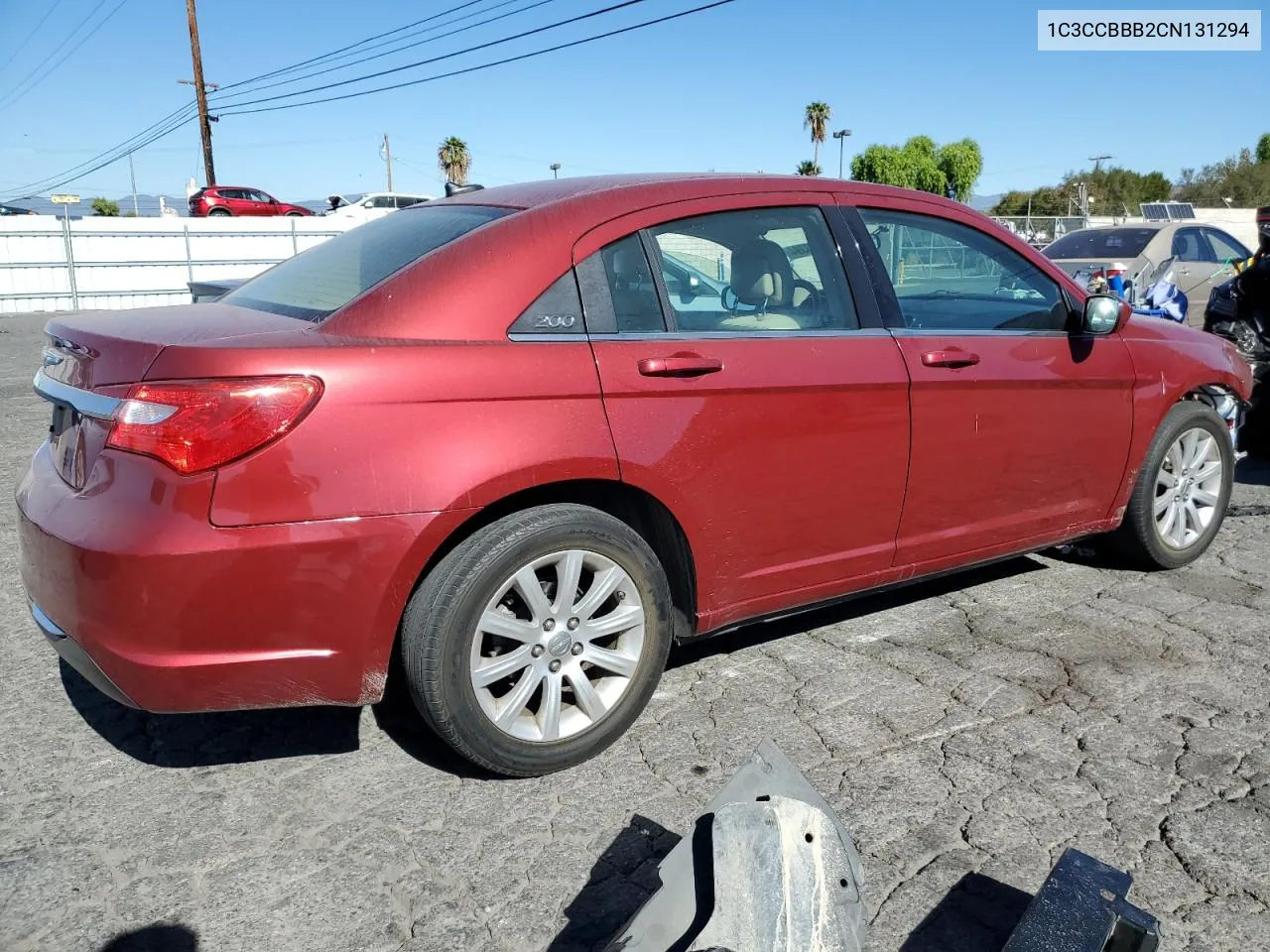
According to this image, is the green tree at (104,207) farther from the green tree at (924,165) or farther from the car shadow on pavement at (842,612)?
the car shadow on pavement at (842,612)

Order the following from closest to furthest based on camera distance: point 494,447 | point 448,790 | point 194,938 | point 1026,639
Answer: point 194,938 < point 494,447 < point 448,790 < point 1026,639

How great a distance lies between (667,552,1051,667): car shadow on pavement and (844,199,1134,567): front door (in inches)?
14.9

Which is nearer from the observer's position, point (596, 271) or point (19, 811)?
point (19, 811)

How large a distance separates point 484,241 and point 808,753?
1.75m

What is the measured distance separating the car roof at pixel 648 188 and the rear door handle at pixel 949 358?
61cm

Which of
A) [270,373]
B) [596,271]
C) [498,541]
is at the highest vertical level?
[596,271]

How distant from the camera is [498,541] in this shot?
2645 mm

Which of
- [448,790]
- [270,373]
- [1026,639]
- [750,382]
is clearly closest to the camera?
[270,373]

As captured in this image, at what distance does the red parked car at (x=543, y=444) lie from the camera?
2.43 m

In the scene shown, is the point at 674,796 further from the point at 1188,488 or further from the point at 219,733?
the point at 1188,488

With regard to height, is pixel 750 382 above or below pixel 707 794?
above

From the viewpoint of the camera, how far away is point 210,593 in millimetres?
2406

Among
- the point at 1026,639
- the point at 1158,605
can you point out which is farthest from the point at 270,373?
the point at 1158,605

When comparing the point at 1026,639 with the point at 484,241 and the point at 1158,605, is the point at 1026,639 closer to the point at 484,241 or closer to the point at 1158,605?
the point at 1158,605
